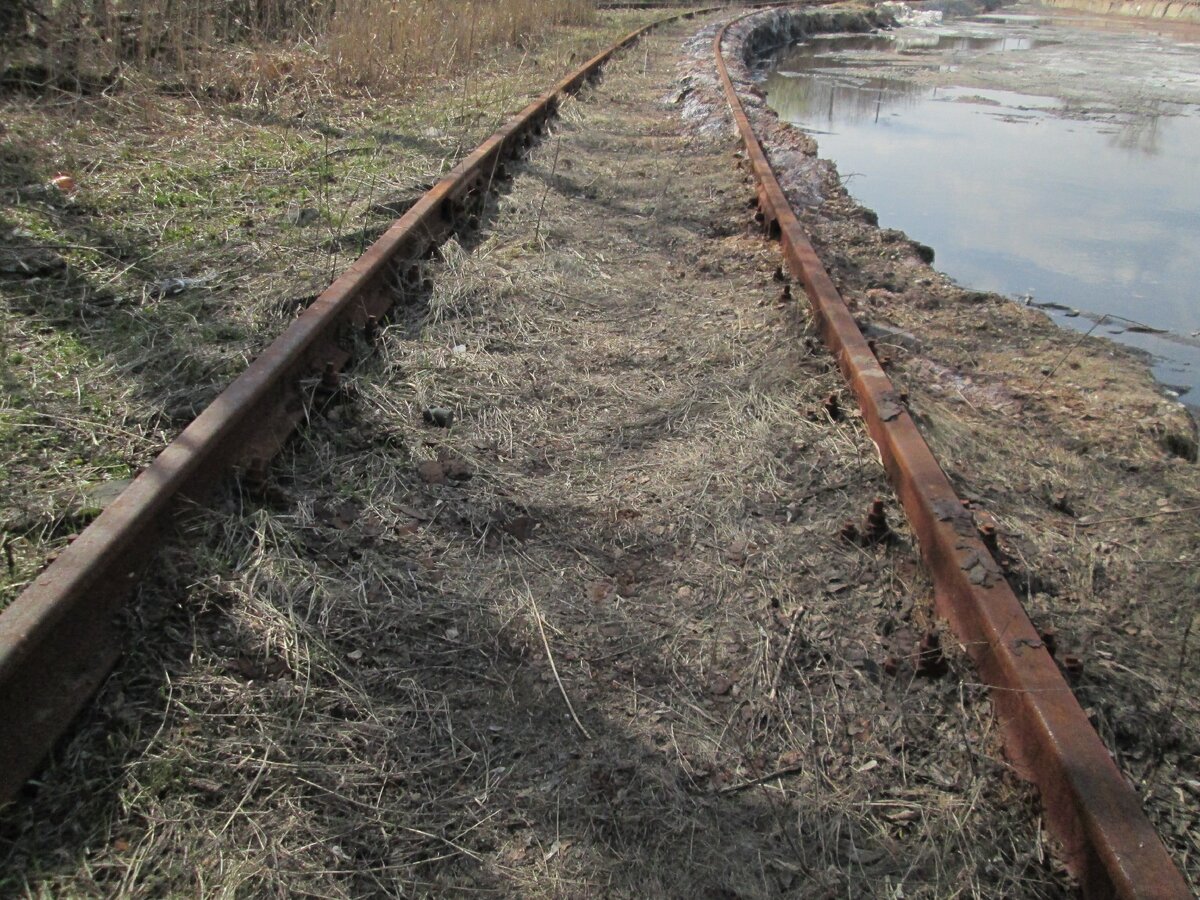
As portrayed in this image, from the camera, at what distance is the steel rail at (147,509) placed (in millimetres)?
1684

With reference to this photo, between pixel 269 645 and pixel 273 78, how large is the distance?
20.8 feet

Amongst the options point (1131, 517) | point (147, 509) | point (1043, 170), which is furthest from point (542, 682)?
point (1043, 170)

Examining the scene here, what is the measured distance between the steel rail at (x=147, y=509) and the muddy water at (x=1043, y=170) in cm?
330

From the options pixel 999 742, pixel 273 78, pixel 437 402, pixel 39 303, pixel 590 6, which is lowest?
pixel 999 742

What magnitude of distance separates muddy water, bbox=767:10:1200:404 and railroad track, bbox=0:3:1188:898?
2.51 m

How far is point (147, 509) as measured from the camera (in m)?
2.09

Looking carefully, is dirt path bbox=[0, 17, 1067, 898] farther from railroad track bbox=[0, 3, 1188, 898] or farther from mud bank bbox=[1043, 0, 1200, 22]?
mud bank bbox=[1043, 0, 1200, 22]

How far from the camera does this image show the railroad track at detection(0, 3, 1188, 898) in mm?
1613

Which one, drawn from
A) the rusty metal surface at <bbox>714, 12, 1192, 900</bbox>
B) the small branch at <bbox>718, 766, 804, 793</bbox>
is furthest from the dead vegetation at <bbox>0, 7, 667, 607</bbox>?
the rusty metal surface at <bbox>714, 12, 1192, 900</bbox>

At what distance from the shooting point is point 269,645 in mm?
2045

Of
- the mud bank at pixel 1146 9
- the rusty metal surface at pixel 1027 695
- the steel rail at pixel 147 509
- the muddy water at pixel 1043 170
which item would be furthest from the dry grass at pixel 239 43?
the mud bank at pixel 1146 9

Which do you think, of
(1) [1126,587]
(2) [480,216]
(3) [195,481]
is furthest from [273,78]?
(1) [1126,587]

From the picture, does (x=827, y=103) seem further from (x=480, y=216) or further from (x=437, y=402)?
(x=437, y=402)

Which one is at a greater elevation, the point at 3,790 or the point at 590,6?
the point at 590,6
